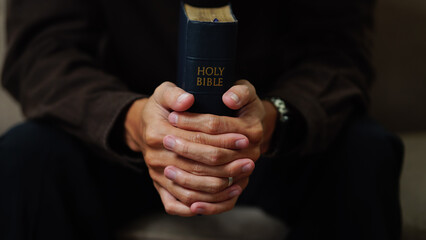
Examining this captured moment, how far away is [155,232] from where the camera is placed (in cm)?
69

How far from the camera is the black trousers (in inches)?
23.2

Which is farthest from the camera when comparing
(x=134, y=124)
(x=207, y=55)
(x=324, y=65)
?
(x=324, y=65)

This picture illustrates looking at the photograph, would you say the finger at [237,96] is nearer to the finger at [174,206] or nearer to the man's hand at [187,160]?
the man's hand at [187,160]

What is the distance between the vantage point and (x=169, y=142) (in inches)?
18.7

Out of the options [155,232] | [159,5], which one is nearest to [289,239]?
[155,232]

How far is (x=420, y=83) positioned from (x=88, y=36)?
874 millimetres

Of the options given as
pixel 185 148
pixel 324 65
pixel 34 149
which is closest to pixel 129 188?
pixel 34 149

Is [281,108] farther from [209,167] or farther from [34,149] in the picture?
[34,149]

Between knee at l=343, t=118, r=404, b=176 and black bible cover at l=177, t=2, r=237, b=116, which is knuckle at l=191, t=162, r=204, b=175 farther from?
knee at l=343, t=118, r=404, b=176

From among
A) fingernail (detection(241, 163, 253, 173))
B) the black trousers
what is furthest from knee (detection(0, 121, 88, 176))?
fingernail (detection(241, 163, 253, 173))

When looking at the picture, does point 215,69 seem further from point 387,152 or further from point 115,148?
point 387,152

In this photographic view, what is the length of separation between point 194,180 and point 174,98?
107mm

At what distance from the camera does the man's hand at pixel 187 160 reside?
472 mm

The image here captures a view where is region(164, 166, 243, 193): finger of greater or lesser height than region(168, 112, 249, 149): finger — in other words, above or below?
below
